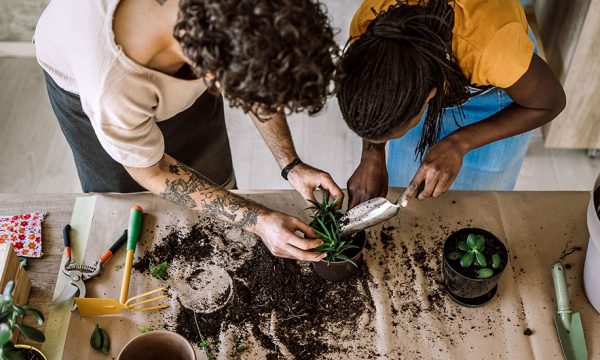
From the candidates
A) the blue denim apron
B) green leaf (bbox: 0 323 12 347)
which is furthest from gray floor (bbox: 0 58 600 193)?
green leaf (bbox: 0 323 12 347)

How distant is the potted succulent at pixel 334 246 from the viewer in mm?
1334

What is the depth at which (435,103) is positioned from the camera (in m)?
1.42

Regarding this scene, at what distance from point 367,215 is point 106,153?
2.31 feet

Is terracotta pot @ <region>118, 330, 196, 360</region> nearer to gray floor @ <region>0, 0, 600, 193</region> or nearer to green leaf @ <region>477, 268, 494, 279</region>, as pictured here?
green leaf @ <region>477, 268, 494, 279</region>

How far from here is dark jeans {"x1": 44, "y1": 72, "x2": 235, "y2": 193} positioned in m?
1.55

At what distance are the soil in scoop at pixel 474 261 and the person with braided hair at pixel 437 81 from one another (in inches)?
6.5

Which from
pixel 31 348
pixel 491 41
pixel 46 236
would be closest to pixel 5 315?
pixel 31 348

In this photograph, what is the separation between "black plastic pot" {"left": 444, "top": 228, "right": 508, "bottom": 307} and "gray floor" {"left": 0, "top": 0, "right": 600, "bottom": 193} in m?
1.30

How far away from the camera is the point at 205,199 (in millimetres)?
1423

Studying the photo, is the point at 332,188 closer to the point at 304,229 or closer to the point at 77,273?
the point at 304,229

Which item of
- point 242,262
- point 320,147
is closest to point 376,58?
point 242,262

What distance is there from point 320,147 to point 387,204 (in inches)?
57.0

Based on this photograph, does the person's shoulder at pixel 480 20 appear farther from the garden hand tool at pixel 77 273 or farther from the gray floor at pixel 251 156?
the gray floor at pixel 251 156

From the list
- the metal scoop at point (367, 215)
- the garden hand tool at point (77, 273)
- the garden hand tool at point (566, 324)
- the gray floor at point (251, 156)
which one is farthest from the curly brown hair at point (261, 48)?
the gray floor at point (251, 156)
